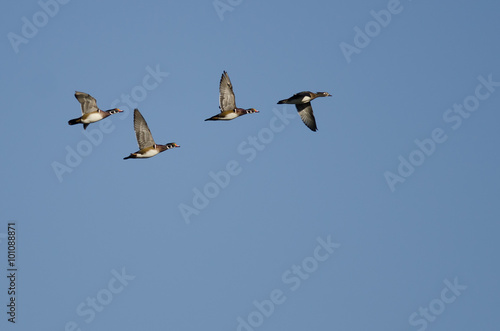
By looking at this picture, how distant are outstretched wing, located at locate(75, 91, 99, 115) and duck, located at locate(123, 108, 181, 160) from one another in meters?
4.62

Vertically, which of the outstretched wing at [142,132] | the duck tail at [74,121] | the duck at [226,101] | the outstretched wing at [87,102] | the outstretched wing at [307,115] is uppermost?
the outstretched wing at [87,102]

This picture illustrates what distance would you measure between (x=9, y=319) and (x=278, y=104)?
82.4 ft

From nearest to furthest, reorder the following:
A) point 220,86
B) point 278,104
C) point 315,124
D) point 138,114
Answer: point 138,114
point 220,86
point 278,104
point 315,124

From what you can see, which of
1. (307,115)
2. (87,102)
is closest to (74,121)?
(87,102)

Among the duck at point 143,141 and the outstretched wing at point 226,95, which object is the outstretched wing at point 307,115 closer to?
the outstretched wing at point 226,95

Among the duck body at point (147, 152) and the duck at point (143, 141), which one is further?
the duck body at point (147, 152)

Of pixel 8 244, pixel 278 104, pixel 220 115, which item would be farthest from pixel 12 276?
pixel 278 104

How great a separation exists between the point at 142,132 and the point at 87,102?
5.34 metres

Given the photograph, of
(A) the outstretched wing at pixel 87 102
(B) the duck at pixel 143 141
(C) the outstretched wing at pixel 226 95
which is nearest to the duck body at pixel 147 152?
(B) the duck at pixel 143 141

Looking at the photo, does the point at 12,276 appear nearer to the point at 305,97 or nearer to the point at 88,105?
the point at 88,105

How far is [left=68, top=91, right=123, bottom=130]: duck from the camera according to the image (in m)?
56.9

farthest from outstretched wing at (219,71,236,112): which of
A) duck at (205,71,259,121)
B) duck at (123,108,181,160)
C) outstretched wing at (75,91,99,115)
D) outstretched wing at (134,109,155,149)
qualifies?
outstretched wing at (75,91,99,115)

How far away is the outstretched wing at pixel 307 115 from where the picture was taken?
66125 millimetres

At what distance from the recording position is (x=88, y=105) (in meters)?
57.4
